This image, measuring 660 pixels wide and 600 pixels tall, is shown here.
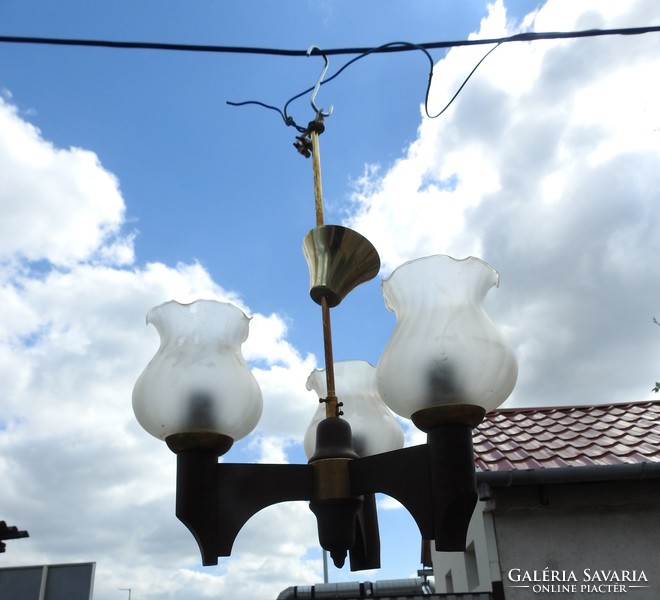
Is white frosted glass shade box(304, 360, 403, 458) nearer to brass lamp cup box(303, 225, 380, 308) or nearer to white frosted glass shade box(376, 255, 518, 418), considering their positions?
brass lamp cup box(303, 225, 380, 308)

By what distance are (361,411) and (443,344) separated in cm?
70

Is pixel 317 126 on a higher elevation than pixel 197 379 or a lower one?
higher

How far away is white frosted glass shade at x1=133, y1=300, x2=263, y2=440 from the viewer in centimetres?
178

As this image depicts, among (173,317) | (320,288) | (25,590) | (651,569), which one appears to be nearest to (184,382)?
(173,317)

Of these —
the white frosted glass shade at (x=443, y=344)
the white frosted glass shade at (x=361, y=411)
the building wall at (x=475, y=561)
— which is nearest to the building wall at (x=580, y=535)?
the building wall at (x=475, y=561)

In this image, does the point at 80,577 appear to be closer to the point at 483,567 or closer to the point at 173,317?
the point at 483,567

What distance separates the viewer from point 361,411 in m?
2.30

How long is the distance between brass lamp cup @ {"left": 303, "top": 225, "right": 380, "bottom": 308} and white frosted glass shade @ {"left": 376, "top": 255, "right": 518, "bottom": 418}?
0.91ft

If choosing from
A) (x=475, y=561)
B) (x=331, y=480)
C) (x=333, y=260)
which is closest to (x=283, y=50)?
(x=333, y=260)

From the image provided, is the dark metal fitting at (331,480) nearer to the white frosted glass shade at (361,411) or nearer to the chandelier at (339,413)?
the chandelier at (339,413)

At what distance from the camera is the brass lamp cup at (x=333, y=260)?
208cm

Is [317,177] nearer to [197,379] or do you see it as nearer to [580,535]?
[197,379]

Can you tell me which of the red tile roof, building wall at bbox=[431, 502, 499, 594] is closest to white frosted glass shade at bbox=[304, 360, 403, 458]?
the red tile roof

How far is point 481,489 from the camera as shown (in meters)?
5.38
